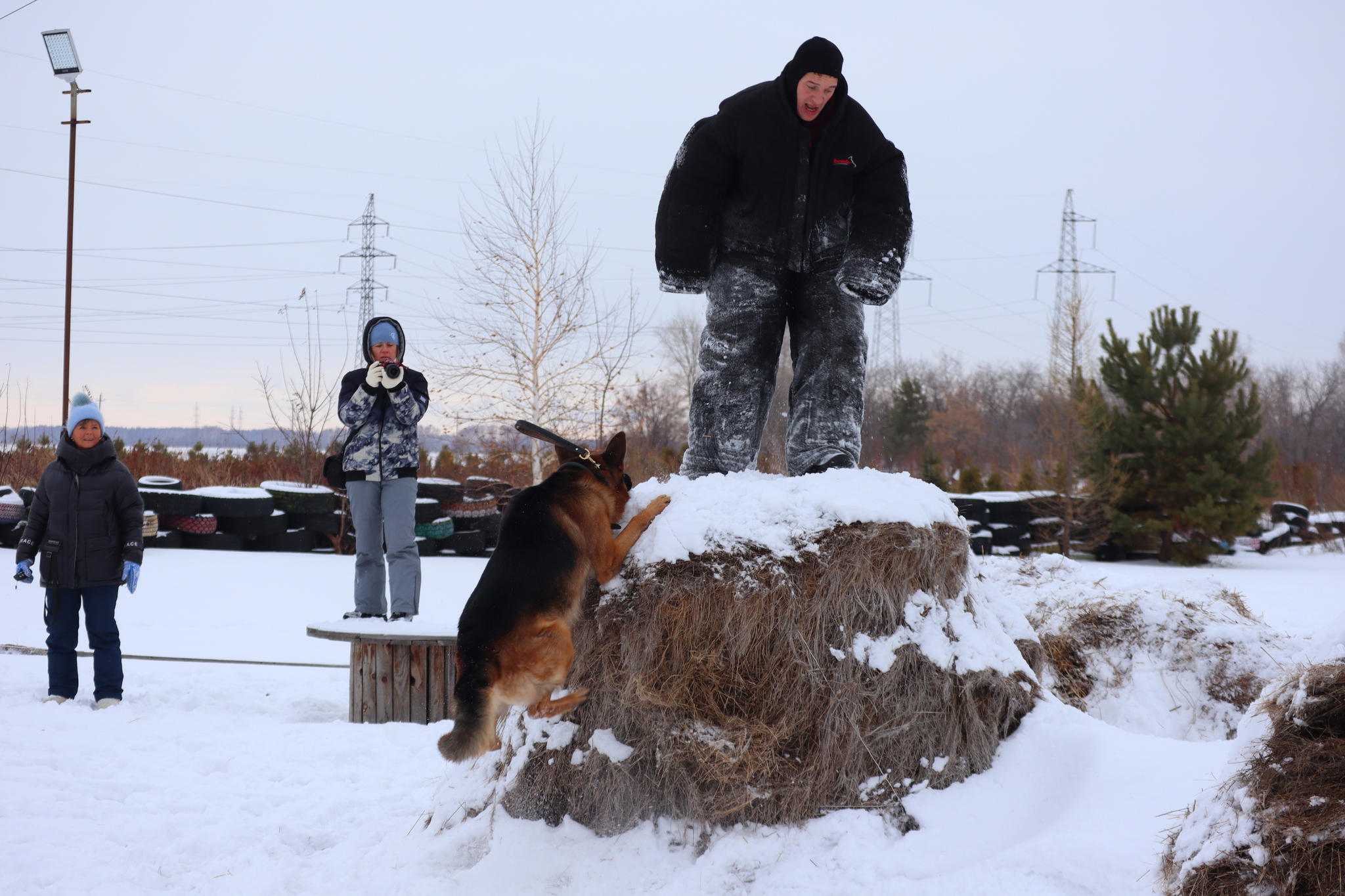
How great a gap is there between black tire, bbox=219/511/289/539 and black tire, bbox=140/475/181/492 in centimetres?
97

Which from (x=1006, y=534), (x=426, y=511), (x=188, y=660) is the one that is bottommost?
(x=188, y=660)

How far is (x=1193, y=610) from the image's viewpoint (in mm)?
5199

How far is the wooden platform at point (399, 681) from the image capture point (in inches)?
195

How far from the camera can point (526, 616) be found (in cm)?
263

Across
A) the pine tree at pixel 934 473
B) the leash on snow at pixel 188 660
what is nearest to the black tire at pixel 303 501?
the leash on snow at pixel 188 660

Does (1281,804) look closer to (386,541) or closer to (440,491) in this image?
(386,541)

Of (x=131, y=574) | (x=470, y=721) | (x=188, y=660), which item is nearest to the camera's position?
(x=470, y=721)

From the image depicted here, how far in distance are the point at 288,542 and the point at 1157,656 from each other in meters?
12.3

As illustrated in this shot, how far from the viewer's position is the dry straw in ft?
8.80

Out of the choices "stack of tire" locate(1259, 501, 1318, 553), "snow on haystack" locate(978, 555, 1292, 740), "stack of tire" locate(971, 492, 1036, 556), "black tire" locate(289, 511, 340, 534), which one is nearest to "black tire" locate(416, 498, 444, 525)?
"black tire" locate(289, 511, 340, 534)

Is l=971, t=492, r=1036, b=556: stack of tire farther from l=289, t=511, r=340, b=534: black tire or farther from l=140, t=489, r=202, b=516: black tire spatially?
l=140, t=489, r=202, b=516: black tire

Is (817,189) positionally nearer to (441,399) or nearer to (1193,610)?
(1193,610)

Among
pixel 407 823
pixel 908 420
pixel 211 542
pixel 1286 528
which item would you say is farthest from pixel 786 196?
pixel 908 420

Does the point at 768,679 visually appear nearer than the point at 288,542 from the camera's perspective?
Yes
